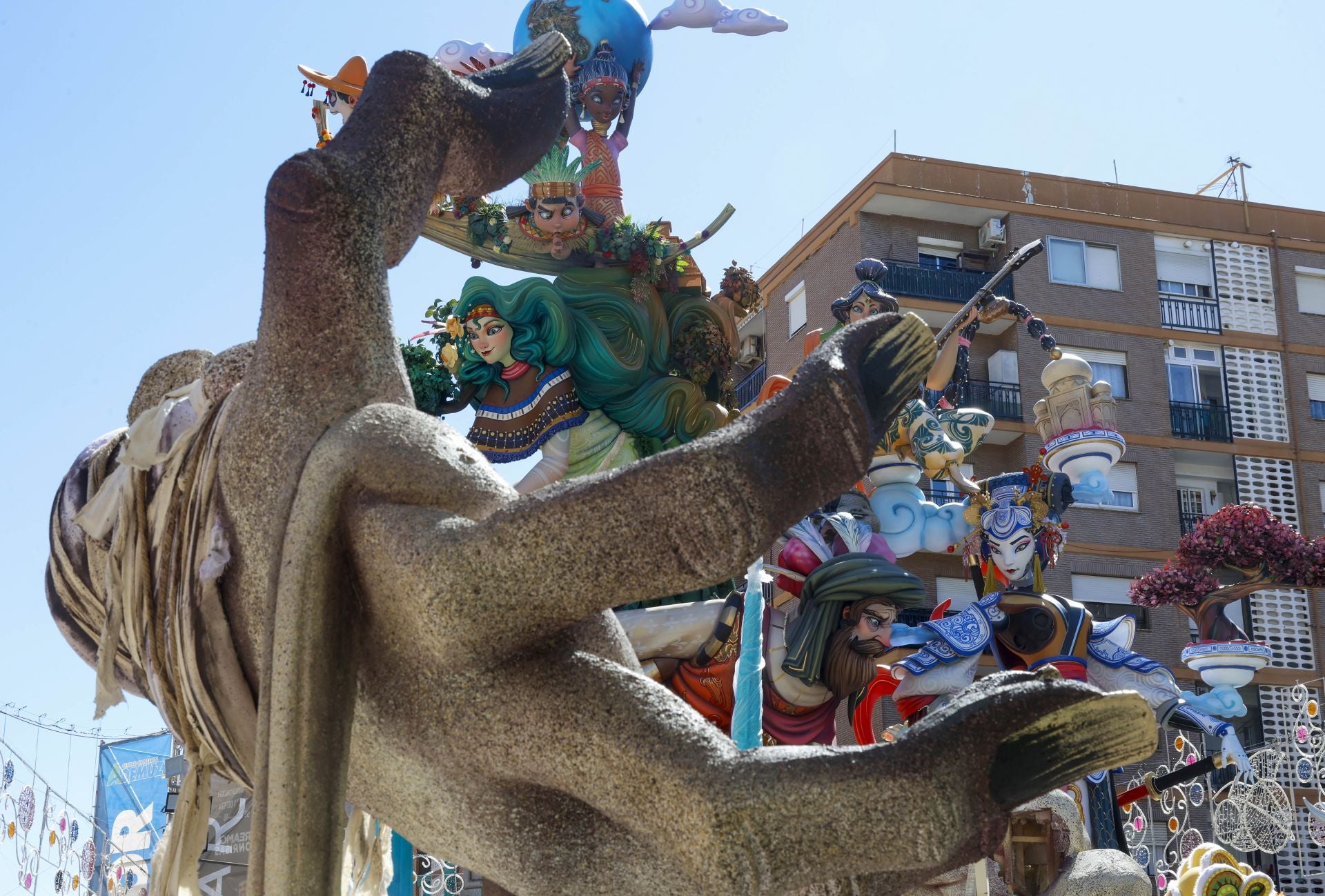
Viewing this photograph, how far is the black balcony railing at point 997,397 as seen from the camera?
79.7ft

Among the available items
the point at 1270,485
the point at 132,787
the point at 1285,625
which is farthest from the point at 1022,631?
the point at 1270,485

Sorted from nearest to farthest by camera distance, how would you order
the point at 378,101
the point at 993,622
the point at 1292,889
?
the point at 378,101 < the point at 993,622 < the point at 1292,889

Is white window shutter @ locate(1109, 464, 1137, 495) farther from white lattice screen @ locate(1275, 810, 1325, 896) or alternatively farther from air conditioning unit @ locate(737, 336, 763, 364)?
air conditioning unit @ locate(737, 336, 763, 364)

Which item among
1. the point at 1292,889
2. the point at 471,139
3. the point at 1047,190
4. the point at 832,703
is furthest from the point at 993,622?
the point at 1047,190

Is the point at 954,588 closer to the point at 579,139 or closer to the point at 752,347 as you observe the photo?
the point at 752,347

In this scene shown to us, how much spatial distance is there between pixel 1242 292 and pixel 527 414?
75.5 ft

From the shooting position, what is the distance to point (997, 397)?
24453 millimetres

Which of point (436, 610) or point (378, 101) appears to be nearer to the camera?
point (436, 610)

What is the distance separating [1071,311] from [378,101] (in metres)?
23.9

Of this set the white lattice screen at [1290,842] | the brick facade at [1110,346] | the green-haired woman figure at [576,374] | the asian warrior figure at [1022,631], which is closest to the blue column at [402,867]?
the green-haired woman figure at [576,374]

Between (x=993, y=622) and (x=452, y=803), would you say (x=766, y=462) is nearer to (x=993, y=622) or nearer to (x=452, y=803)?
(x=452, y=803)

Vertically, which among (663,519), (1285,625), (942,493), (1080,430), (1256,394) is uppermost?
(1256,394)

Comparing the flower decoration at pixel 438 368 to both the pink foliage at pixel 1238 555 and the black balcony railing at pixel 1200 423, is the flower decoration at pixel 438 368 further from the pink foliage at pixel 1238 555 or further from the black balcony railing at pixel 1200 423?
the black balcony railing at pixel 1200 423

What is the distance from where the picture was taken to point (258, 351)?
8.73 feet
